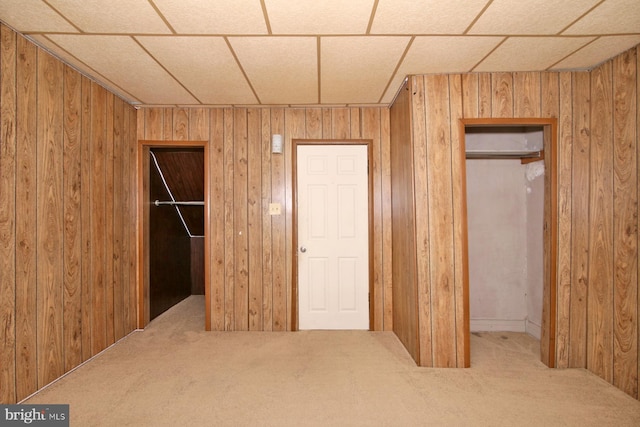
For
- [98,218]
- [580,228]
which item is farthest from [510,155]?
[98,218]

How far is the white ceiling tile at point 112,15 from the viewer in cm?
156

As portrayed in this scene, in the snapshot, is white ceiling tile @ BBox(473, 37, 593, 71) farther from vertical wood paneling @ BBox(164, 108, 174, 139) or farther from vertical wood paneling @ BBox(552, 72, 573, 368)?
vertical wood paneling @ BBox(164, 108, 174, 139)

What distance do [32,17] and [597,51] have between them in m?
3.53

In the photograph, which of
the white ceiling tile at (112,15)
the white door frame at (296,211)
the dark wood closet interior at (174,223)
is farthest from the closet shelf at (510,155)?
the dark wood closet interior at (174,223)

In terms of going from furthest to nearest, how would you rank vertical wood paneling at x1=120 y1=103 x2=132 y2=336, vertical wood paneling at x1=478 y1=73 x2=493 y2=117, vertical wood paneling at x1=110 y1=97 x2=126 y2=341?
vertical wood paneling at x1=120 y1=103 x2=132 y2=336 → vertical wood paneling at x1=110 y1=97 x2=126 y2=341 → vertical wood paneling at x1=478 y1=73 x2=493 y2=117

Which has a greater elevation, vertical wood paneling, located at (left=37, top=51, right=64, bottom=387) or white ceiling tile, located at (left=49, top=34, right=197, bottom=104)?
white ceiling tile, located at (left=49, top=34, right=197, bottom=104)

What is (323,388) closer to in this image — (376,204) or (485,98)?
(376,204)

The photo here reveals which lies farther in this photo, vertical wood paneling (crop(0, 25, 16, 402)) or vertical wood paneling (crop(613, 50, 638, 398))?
vertical wood paneling (crop(613, 50, 638, 398))

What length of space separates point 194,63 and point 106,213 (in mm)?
1554

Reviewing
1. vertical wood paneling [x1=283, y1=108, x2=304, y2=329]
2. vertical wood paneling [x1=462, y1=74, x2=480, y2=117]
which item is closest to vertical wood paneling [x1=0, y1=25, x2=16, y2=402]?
vertical wood paneling [x1=283, y1=108, x2=304, y2=329]

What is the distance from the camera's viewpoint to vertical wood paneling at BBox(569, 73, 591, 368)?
2271mm

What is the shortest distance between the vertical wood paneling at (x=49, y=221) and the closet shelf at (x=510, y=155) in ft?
10.8

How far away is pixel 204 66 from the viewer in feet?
7.28

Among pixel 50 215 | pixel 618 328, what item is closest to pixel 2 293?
pixel 50 215
